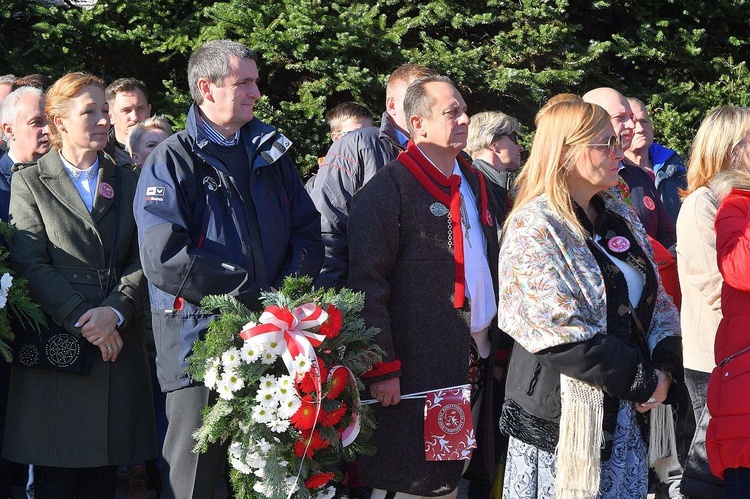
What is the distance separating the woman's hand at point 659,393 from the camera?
3648mm

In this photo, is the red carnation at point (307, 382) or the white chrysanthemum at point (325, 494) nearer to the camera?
the red carnation at point (307, 382)

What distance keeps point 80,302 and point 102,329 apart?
17cm

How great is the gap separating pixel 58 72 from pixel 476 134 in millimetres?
3478

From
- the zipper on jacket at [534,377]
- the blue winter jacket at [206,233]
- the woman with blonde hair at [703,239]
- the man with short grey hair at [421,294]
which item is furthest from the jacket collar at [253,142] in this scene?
the woman with blonde hair at [703,239]

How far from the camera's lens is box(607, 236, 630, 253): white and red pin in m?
3.82

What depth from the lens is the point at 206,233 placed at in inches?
161

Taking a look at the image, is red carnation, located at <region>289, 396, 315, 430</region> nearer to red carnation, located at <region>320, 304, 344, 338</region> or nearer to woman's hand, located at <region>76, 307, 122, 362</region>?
red carnation, located at <region>320, 304, 344, 338</region>

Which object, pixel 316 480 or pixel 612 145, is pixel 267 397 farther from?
pixel 612 145

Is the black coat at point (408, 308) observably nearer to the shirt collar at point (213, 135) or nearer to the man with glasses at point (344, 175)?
the man with glasses at point (344, 175)

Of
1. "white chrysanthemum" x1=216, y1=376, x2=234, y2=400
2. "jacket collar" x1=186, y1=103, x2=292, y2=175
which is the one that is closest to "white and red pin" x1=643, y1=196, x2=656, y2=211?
"jacket collar" x1=186, y1=103, x2=292, y2=175

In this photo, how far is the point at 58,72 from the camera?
7.46 meters

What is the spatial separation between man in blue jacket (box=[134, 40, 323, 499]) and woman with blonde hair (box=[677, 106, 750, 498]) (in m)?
1.86

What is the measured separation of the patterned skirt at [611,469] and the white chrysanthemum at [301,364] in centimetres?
88

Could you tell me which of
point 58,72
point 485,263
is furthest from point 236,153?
point 58,72
